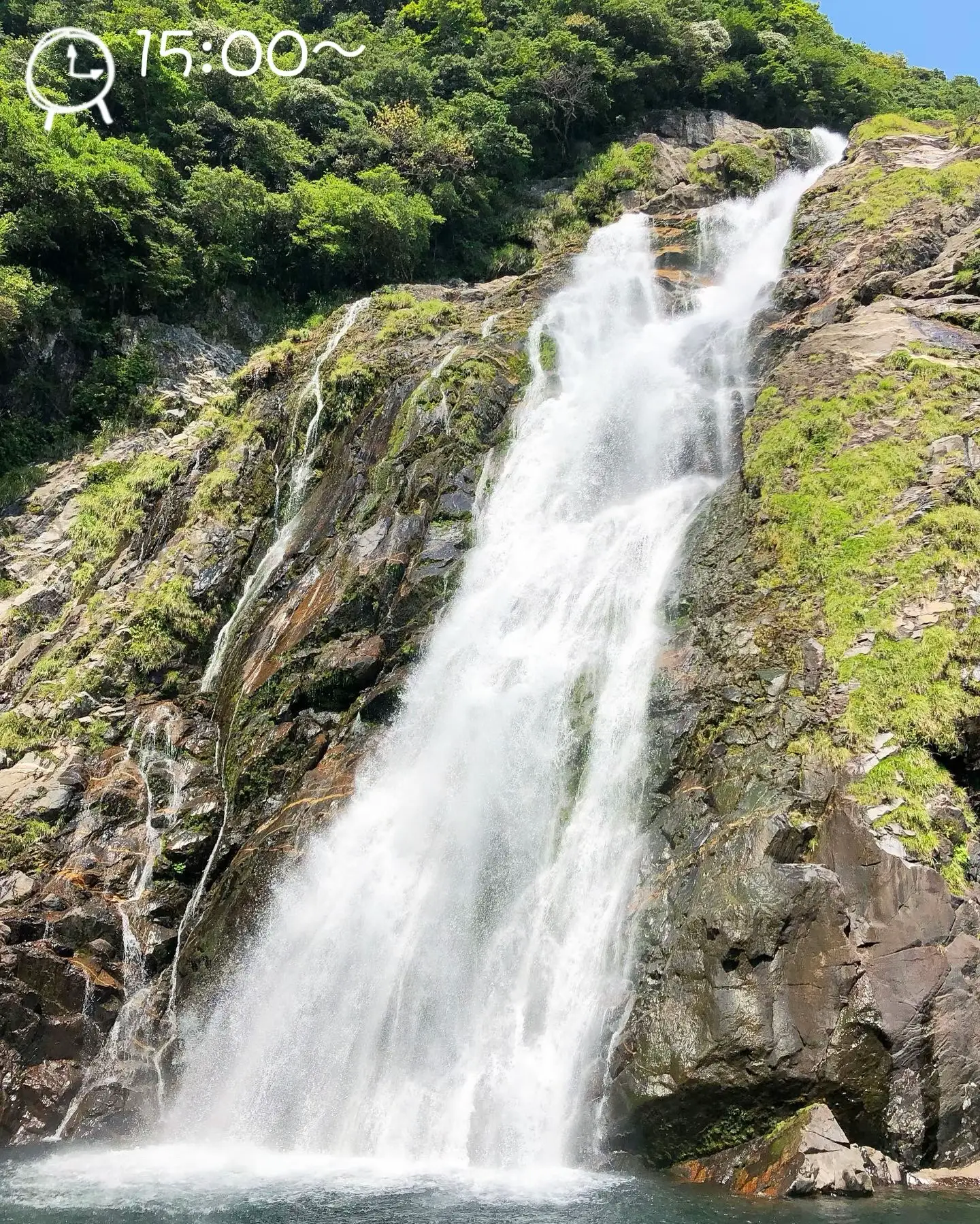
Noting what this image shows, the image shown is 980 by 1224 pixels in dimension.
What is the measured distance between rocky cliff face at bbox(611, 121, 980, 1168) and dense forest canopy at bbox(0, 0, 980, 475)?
2044cm

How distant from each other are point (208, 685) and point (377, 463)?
6.06 meters

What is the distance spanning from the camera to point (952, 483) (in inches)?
490

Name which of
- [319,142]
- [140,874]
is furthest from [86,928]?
[319,142]

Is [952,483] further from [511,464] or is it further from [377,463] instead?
[377,463]

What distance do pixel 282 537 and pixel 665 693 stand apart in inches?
422

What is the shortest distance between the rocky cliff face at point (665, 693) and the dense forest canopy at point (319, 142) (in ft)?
17.0

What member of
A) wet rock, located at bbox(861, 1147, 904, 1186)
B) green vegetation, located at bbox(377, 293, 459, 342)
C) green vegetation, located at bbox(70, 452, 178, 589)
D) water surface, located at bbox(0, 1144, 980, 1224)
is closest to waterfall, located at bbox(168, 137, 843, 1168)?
water surface, located at bbox(0, 1144, 980, 1224)

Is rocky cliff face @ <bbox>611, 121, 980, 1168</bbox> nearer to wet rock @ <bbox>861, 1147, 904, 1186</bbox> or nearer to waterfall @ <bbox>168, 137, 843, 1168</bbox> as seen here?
wet rock @ <bbox>861, 1147, 904, 1186</bbox>

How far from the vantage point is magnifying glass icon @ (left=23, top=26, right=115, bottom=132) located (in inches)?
1053

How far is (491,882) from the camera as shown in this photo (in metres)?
11.7

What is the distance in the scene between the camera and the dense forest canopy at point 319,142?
84.3ft

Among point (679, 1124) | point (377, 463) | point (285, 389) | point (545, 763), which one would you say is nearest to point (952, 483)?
point (545, 763)

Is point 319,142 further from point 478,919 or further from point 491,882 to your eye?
point 478,919

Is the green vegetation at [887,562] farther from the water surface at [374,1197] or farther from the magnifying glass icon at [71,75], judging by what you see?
the magnifying glass icon at [71,75]
